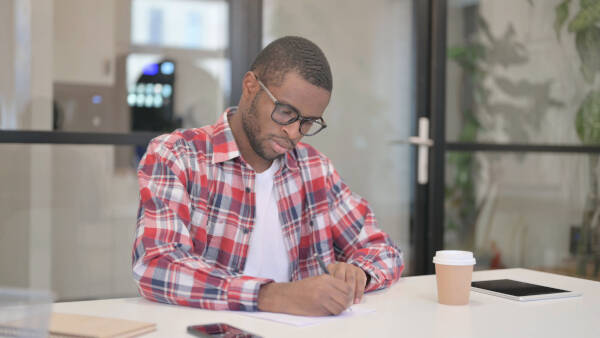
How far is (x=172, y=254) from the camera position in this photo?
4.77 ft

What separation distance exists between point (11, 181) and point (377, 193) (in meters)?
1.66

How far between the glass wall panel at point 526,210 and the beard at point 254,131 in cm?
188

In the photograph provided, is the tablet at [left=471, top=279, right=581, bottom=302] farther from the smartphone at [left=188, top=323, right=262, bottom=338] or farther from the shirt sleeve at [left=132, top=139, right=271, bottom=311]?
the smartphone at [left=188, top=323, right=262, bottom=338]

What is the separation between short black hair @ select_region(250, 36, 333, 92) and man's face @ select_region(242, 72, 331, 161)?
0.05ft

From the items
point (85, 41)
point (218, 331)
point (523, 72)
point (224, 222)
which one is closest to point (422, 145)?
point (523, 72)

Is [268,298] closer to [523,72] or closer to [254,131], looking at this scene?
[254,131]

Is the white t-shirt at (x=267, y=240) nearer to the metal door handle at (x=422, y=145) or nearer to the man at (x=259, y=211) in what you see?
the man at (x=259, y=211)

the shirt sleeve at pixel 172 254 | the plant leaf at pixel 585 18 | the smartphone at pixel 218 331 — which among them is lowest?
the smartphone at pixel 218 331

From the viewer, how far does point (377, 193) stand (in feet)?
11.0

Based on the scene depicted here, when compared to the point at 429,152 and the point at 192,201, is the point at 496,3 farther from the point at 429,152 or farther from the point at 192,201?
the point at 192,201

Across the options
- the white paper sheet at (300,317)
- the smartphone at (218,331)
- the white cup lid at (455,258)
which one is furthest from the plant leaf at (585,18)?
the smartphone at (218,331)

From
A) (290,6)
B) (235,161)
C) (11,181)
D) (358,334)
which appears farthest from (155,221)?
(290,6)

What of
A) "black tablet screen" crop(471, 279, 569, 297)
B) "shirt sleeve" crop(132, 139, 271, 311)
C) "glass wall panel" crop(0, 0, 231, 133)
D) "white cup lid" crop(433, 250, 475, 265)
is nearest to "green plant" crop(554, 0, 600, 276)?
"glass wall panel" crop(0, 0, 231, 133)

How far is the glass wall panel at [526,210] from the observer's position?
3.55 metres
